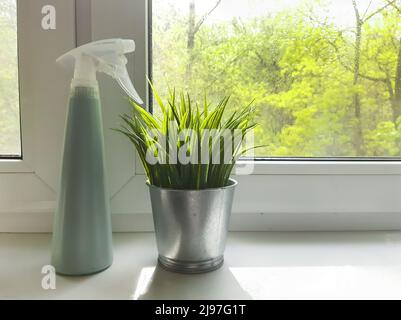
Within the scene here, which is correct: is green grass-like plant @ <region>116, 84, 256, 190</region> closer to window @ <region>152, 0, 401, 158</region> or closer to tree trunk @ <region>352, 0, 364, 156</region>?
window @ <region>152, 0, 401, 158</region>

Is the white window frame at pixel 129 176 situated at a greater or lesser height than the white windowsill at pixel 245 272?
greater

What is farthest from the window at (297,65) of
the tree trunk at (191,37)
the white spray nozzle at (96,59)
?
the white spray nozzle at (96,59)

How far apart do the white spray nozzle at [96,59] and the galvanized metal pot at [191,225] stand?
0.14 meters

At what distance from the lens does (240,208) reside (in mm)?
562

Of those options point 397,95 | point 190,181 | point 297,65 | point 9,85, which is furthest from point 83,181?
point 397,95

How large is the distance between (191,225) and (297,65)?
0.32m

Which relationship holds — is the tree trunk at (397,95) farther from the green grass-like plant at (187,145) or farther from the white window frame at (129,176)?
→ the green grass-like plant at (187,145)

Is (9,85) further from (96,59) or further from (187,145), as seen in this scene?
(187,145)

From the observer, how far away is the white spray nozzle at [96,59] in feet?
1.34

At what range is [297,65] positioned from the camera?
22.7 inches

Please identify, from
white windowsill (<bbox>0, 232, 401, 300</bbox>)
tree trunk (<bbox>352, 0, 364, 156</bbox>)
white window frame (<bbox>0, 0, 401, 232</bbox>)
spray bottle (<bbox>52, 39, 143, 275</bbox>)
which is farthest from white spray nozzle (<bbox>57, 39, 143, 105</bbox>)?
Result: tree trunk (<bbox>352, 0, 364, 156</bbox>)

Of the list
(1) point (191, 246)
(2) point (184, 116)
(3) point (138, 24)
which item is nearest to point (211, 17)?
(3) point (138, 24)
